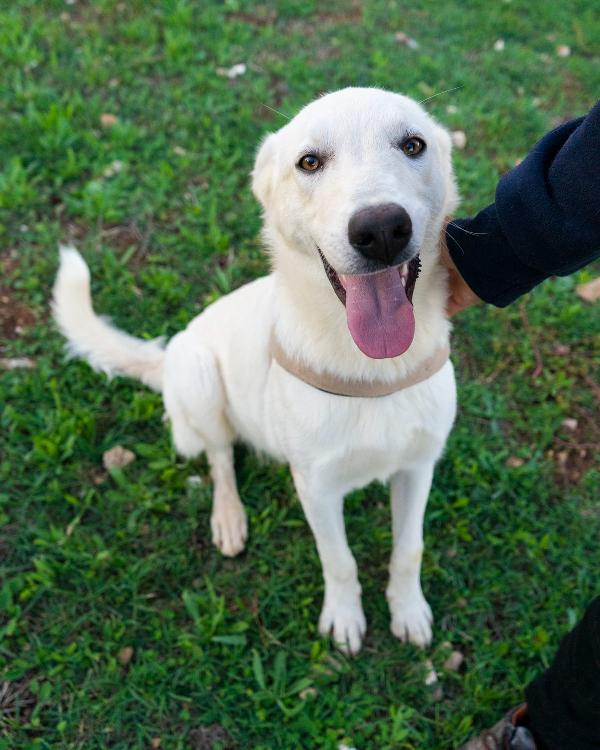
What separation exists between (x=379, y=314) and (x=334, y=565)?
109 centimetres

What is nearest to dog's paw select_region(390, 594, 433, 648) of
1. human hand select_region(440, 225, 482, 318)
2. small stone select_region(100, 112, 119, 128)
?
human hand select_region(440, 225, 482, 318)

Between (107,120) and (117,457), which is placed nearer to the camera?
(117,457)

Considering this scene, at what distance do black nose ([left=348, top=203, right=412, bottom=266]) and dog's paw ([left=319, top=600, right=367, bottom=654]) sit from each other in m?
1.54

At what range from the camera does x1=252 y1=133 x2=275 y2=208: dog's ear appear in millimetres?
2150

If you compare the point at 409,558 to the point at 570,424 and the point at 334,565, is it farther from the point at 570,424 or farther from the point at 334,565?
the point at 570,424

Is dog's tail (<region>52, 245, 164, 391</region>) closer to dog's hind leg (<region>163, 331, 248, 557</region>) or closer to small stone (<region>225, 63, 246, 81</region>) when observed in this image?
dog's hind leg (<region>163, 331, 248, 557</region>)

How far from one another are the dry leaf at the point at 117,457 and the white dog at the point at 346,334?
0.50 m

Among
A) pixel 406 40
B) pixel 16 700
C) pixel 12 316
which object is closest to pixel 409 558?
pixel 16 700

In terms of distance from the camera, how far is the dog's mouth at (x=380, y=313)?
1.85m

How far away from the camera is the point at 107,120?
4.50 meters

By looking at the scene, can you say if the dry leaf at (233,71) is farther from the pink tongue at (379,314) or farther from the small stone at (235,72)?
the pink tongue at (379,314)

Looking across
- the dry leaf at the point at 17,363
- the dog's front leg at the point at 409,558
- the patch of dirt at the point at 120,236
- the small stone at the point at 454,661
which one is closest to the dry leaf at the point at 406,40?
the patch of dirt at the point at 120,236

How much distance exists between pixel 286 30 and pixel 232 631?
476cm

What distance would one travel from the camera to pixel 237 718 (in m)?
2.42
